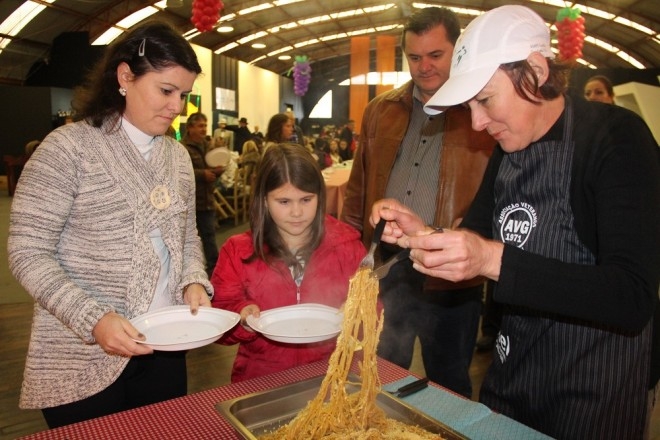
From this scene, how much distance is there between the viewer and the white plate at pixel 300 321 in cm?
159

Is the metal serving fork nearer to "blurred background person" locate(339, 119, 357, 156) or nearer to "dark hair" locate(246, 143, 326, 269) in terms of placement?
"dark hair" locate(246, 143, 326, 269)

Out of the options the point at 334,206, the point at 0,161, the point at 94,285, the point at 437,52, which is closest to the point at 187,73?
the point at 94,285

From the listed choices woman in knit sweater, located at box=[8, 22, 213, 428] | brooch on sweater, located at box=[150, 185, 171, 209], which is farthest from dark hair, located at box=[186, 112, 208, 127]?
brooch on sweater, located at box=[150, 185, 171, 209]

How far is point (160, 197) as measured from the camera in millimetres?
1688

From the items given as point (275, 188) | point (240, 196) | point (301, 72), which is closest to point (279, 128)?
point (240, 196)

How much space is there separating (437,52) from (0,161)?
637 inches

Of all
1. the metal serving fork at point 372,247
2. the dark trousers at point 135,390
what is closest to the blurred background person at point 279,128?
the dark trousers at point 135,390

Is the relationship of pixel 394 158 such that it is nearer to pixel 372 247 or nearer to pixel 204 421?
pixel 372 247

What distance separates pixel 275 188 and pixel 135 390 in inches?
35.2

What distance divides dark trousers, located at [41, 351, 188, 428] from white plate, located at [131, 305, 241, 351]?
20 cm

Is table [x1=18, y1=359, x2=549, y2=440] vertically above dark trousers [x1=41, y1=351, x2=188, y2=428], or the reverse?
table [x1=18, y1=359, x2=549, y2=440]

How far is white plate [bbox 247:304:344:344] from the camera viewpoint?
1.59 m

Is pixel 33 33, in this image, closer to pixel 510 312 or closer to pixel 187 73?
pixel 187 73

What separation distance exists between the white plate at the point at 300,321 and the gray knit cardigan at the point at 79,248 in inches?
14.6
